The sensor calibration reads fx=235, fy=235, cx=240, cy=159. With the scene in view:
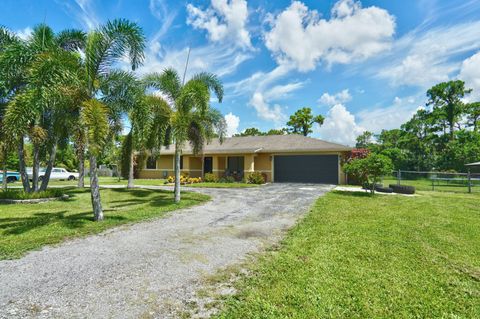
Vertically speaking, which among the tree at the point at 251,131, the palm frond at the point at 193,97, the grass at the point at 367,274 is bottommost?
the grass at the point at 367,274

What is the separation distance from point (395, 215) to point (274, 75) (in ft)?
44.6

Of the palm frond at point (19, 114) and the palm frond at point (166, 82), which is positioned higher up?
the palm frond at point (166, 82)

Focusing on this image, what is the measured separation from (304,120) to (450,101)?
61.4 feet

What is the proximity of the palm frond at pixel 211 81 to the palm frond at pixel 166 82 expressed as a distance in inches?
33.9

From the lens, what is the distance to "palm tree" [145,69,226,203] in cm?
990

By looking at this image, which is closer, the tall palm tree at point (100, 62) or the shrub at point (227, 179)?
the tall palm tree at point (100, 62)

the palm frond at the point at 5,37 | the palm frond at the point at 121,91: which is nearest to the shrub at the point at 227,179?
the palm frond at the point at 121,91

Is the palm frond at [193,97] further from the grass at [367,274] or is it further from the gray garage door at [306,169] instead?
the gray garage door at [306,169]

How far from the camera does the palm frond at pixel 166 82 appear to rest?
10430 millimetres

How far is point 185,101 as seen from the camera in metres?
9.99

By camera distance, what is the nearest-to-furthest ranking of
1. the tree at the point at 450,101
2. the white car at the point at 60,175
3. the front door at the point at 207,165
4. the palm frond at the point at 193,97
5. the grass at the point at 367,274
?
the grass at the point at 367,274, the palm frond at the point at 193,97, the front door at the point at 207,165, the white car at the point at 60,175, the tree at the point at 450,101

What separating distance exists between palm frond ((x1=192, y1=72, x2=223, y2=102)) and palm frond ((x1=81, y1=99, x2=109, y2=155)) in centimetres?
523

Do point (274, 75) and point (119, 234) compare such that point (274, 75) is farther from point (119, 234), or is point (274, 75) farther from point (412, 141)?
point (412, 141)

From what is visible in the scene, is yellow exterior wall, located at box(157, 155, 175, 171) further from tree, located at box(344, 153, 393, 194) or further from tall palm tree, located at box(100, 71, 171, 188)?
tree, located at box(344, 153, 393, 194)
